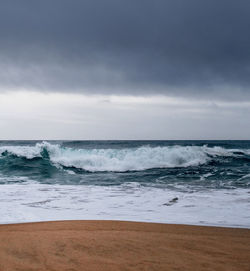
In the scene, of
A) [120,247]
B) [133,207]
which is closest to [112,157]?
[133,207]

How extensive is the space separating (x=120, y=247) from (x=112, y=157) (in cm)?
1946

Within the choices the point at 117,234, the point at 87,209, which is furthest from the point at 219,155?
the point at 117,234

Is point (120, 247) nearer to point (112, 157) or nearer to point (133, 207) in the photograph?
point (133, 207)

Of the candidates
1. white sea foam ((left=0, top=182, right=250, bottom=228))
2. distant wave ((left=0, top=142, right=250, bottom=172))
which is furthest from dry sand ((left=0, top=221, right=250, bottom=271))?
distant wave ((left=0, top=142, right=250, bottom=172))

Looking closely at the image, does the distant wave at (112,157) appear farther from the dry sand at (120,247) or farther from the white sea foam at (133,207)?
the dry sand at (120,247)

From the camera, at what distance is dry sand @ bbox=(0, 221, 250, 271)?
9.56 feet

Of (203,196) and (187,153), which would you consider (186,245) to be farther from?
(187,153)

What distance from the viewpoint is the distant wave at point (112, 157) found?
20.2 m

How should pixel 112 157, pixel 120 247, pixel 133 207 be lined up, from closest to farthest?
pixel 120 247 < pixel 133 207 < pixel 112 157

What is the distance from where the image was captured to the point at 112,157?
2288 cm

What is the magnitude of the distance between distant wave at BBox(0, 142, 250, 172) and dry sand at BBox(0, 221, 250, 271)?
578 inches

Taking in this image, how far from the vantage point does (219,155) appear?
26.1 meters

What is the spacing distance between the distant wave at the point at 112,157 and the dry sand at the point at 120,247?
1468cm

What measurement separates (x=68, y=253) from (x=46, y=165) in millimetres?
16213
